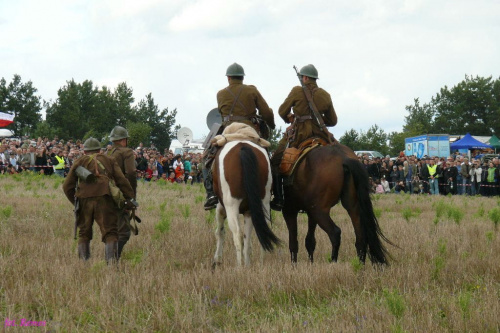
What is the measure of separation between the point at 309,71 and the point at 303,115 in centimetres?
67

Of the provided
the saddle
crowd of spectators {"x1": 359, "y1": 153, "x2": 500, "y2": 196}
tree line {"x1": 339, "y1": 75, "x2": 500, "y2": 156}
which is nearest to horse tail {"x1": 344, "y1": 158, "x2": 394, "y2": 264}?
the saddle

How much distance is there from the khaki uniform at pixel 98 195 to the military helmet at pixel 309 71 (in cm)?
299

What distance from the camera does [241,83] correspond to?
10.2 metres

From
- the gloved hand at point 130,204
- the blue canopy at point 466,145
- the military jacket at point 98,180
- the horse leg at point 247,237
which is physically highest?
the blue canopy at point 466,145

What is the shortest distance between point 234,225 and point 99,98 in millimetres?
97158

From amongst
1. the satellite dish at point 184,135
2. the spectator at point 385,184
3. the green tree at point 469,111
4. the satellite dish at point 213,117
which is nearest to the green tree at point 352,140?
the green tree at point 469,111

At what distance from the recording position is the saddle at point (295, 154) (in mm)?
9539

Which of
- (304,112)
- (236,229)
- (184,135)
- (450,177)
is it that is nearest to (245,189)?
(236,229)

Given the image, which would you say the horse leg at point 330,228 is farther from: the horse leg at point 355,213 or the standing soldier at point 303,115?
the standing soldier at point 303,115

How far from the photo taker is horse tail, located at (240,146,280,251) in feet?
28.8

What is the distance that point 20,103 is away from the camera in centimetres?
9612

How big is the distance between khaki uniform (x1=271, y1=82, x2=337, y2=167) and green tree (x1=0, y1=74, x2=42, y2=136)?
88495mm

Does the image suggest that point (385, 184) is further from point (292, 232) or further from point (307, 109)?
point (292, 232)

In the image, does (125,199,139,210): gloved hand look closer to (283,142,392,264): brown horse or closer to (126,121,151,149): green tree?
(283,142,392,264): brown horse
